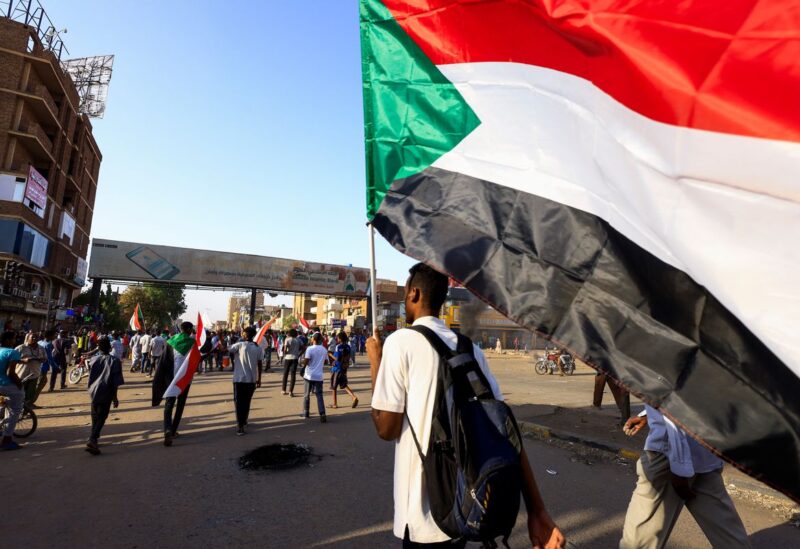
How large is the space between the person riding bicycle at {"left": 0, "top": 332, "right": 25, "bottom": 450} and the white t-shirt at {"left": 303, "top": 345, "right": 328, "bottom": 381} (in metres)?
4.63

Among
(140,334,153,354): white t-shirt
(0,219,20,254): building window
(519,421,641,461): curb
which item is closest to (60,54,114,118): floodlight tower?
(0,219,20,254): building window

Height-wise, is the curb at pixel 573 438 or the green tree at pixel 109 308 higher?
the green tree at pixel 109 308

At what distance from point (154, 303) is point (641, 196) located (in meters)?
70.2

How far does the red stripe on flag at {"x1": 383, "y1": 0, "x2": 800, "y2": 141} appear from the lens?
1.42 meters

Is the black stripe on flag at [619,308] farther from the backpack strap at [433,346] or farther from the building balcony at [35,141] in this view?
the building balcony at [35,141]

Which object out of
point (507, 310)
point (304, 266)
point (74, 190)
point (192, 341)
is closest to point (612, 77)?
point (507, 310)

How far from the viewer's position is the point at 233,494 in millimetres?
4953

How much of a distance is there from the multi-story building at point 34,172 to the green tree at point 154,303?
2120 cm

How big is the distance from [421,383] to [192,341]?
7.55 m

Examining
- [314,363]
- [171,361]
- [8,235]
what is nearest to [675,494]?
[314,363]

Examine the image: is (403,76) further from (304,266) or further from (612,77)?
(304,266)

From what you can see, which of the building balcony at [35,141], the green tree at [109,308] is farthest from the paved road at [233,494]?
the green tree at [109,308]

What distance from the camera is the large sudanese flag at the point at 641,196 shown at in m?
1.32

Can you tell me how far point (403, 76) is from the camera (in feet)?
8.34
